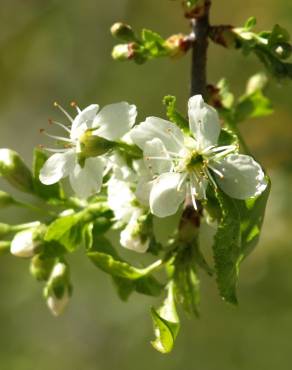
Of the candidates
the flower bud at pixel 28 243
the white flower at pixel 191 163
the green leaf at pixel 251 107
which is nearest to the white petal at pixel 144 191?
the white flower at pixel 191 163

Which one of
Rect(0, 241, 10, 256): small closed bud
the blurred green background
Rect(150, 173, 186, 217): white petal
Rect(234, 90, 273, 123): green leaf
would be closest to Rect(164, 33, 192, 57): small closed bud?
Rect(234, 90, 273, 123): green leaf

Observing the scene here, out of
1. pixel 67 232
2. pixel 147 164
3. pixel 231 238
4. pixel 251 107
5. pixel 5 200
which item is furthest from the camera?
pixel 251 107

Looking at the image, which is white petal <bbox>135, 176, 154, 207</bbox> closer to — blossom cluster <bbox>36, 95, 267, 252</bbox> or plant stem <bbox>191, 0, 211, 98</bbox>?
blossom cluster <bbox>36, 95, 267, 252</bbox>

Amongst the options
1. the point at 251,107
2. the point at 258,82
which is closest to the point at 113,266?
the point at 251,107

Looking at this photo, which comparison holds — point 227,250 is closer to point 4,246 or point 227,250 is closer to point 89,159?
point 89,159

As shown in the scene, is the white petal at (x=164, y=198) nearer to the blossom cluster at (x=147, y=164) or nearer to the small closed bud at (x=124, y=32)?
the blossom cluster at (x=147, y=164)

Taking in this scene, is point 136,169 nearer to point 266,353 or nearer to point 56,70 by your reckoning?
point 266,353

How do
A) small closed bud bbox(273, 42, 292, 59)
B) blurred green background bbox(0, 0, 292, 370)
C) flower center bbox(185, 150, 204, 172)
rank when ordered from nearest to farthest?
flower center bbox(185, 150, 204, 172) → small closed bud bbox(273, 42, 292, 59) → blurred green background bbox(0, 0, 292, 370)

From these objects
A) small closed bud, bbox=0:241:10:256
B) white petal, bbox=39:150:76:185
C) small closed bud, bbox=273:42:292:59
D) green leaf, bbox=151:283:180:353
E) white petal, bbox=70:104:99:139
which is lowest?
green leaf, bbox=151:283:180:353
